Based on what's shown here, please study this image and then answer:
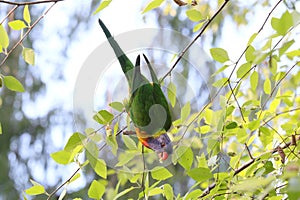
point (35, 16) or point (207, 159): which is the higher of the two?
point (35, 16)

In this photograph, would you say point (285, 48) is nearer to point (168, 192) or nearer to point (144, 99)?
point (144, 99)

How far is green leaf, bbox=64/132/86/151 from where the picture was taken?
1.47 ft

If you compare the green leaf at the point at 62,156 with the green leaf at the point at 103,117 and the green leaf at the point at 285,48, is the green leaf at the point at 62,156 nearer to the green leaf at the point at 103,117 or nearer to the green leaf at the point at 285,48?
the green leaf at the point at 103,117

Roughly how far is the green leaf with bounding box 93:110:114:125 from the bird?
3cm

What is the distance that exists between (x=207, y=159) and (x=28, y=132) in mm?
2183

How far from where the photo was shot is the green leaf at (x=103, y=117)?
42cm

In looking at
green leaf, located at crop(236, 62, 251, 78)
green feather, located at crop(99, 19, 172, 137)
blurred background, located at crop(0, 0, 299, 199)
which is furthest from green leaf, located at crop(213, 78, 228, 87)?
blurred background, located at crop(0, 0, 299, 199)

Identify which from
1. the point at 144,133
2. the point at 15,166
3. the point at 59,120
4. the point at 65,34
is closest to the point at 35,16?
the point at 65,34

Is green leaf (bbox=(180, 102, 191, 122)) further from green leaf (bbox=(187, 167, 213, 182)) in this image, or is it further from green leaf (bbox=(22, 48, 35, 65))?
green leaf (bbox=(22, 48, 35, 65))

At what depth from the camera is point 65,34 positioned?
2.65 metres

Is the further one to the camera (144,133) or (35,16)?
(35,16)

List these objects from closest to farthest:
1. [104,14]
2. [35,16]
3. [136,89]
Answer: [136,89]
[104,14]
[35,16]

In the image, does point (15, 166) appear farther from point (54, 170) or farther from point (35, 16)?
point (35, 16)

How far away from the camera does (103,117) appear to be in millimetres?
425
